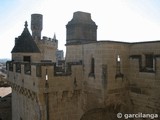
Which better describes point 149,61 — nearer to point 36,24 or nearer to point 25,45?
point 25,45

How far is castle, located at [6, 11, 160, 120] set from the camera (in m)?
11.0

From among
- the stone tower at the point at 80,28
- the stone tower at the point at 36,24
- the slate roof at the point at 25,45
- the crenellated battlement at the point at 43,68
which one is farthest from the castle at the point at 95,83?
the stone tower at the point at 36,24

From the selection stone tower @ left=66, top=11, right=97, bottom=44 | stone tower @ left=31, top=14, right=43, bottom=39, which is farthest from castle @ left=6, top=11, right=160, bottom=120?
stone tower @ left=31, top=14, right=43, bottom=39

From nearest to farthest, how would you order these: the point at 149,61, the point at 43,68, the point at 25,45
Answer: the point at 43,68 → the point at 149,61 → the point at 25,45

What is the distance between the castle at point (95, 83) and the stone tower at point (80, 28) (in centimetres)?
97

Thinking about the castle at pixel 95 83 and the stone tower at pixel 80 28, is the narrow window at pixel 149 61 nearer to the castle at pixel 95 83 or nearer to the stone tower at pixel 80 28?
the castle at pixel 95 83

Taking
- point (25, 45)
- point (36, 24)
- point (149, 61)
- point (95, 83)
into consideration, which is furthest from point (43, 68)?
point (36, 24)

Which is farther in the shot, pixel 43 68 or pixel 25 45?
pixel 25 45

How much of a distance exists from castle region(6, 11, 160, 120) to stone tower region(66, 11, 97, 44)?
0.97 meters

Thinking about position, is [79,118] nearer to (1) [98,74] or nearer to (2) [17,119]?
(1) [98,74]

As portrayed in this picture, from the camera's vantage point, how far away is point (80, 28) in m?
14.5

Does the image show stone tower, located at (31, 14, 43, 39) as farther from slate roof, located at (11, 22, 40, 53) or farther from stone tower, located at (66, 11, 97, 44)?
stone tower, located at (66, 11, 97, 44)

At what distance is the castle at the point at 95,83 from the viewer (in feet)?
36.0

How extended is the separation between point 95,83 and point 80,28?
4855mm
